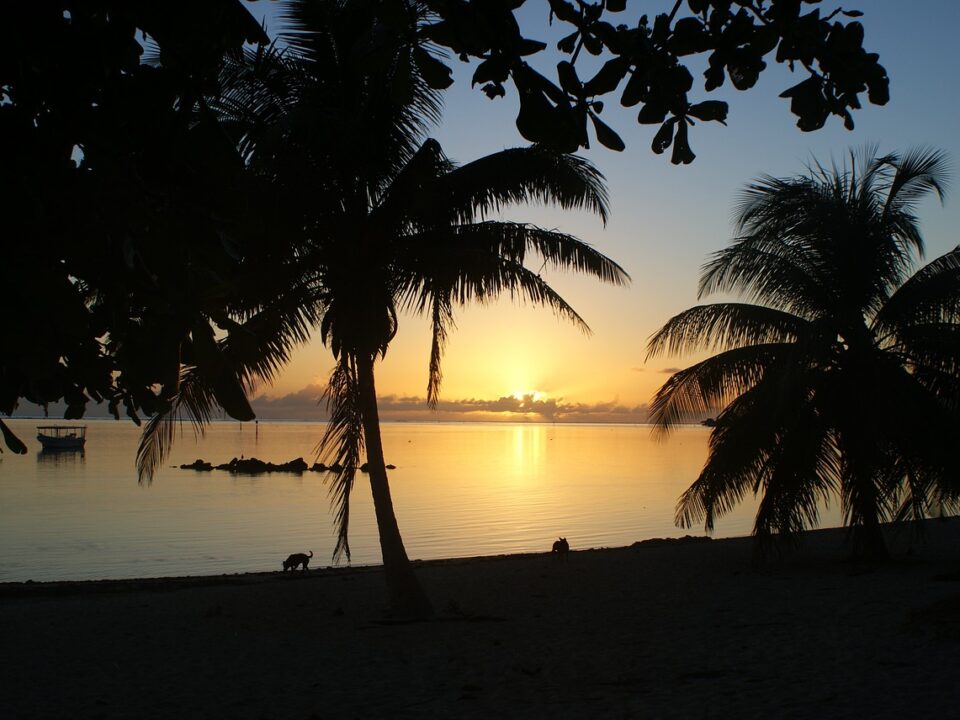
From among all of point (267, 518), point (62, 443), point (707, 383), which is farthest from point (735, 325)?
point (62, 443)

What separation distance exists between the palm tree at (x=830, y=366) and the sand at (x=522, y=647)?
4.55 ft

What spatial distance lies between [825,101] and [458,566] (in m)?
16.1

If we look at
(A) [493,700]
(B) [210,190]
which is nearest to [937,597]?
(A) [493,700]

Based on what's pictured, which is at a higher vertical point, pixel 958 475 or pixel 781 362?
pixel 781 362

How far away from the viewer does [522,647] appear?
30.5 feet

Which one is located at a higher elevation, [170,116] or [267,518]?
[170,116]

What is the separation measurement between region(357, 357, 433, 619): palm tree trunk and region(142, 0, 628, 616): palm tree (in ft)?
0.06

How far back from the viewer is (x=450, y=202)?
10453mm

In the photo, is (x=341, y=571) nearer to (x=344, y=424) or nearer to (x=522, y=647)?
(x=344, y=424)

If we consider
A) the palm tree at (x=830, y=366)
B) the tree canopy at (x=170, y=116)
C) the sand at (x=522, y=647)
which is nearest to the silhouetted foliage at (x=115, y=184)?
the tree canopy at (x=170, y=116)

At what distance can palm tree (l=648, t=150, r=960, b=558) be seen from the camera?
12102 mm

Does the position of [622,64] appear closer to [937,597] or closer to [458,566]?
[937,597]

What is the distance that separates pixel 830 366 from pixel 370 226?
7502mm

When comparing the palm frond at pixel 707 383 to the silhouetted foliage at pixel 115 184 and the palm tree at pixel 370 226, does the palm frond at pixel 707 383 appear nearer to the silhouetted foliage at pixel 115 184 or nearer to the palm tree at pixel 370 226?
the palm tree at pixel 370 226
